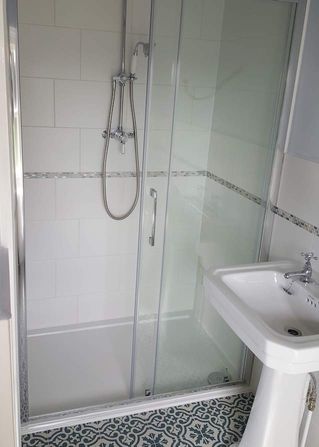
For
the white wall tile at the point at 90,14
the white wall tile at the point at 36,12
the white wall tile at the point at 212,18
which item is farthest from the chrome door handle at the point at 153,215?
the white wall tile at the point at 36,12

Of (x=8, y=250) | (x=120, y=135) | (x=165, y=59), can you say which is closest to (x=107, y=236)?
(x=120, y=135)

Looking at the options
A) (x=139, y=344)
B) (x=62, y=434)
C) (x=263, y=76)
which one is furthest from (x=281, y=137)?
(x=62, y=434)

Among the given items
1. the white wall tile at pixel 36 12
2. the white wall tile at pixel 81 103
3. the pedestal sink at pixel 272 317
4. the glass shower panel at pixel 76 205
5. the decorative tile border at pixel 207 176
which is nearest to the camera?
the pedestal sink at pixel 272 317

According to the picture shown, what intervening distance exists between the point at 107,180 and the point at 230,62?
944mm

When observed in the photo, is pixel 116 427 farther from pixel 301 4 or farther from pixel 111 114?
pixel 301 4

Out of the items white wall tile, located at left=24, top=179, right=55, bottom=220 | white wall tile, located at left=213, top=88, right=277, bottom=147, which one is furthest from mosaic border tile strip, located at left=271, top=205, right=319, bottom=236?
white wall tile, located at left=24, top=179, right=55, bottom=220

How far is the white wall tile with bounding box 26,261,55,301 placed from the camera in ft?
8.74

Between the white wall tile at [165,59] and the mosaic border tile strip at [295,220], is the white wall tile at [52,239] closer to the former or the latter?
the white wall tile at [165,59]

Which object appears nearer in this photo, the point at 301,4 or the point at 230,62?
the point at 301,4

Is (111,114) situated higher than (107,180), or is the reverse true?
(111,114)

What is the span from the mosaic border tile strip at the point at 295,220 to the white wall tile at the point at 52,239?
1.17 meters

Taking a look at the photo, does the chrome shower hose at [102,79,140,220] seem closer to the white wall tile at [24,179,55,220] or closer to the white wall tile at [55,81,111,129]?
the white wall tile at [55,81,111,129]

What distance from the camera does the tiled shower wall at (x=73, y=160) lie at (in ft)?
7.57

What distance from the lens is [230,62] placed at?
7.35ft
